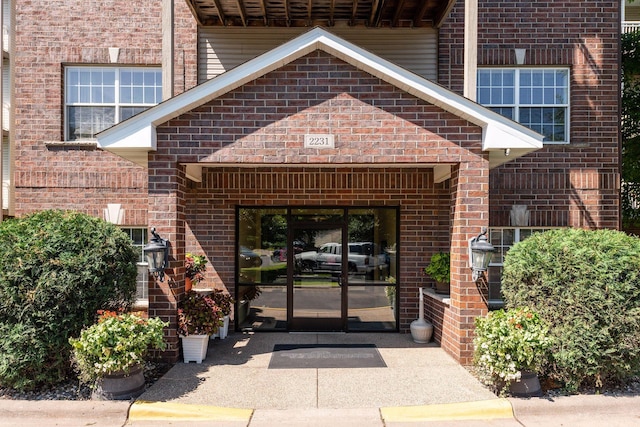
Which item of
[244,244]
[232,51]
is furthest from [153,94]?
[244,244]

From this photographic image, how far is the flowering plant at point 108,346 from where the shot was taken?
17.0ft

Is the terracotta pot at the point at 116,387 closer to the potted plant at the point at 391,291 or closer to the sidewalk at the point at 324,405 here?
the sidewalk at the point at 324,405

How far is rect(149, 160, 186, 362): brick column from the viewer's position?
21.3ft

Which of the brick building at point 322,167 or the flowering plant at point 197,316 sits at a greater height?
the brick building at point 322,167

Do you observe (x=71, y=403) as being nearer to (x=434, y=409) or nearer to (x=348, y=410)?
(x=348, y=410)

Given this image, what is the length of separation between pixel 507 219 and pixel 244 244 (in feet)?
17.5

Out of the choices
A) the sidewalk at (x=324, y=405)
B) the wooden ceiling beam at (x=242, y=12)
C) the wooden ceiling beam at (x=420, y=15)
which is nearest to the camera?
the sidewalk at (x=324, y=405)

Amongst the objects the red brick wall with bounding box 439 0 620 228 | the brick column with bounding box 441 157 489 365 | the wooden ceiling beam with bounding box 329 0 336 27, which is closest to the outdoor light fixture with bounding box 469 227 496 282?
the brick column with bounding box 441 157 489 365

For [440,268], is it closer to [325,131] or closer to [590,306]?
[590,306]

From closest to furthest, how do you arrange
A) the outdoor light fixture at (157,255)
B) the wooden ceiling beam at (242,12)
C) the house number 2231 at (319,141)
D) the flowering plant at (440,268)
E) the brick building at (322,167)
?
the outdoor light fixture at (157,255) → the house number 2231 at (319,141) → the flowering plant at (440,268) → the wooden ceiling beam at (242,12) → the brick building at (322,167)

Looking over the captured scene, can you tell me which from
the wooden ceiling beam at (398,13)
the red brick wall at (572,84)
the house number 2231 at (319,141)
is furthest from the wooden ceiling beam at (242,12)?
the red brick wall at (572,84)

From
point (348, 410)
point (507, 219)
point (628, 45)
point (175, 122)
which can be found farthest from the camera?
point (628, 45)

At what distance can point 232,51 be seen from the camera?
29.5 ft

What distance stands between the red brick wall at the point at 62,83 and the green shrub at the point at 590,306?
7.24 metres
